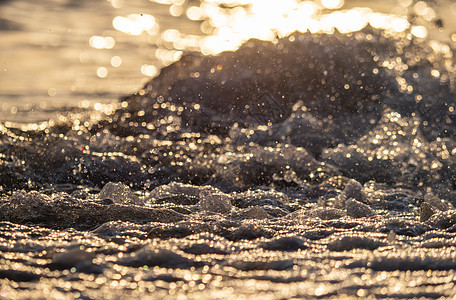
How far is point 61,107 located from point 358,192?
6.11 metres

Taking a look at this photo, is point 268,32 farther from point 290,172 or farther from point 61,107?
point 290,172

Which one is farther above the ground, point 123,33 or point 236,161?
point 123,33

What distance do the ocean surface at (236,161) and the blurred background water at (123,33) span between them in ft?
0.25

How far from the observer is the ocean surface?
9.91 feet

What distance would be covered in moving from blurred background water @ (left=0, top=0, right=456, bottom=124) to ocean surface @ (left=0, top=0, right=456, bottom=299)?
0.08 meters

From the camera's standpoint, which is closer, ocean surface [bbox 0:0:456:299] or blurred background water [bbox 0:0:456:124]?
ocean surface [bbox 0:0:456:299]

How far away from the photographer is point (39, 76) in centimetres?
1234

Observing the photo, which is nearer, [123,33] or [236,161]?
[236,161]

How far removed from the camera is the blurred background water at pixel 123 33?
1120cm

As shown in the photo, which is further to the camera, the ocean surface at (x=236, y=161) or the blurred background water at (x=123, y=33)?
the blurred background water at (x=123, y=33)

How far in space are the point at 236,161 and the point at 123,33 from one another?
418 inches

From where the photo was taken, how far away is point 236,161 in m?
6.88

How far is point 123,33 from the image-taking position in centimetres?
1659

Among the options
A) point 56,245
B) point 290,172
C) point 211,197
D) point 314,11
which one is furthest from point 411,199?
point 314,11
